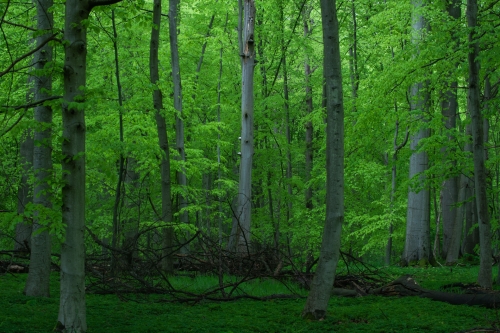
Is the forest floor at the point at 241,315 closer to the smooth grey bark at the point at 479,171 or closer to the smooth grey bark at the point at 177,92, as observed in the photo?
the smooth grey bark at the point at 479,171

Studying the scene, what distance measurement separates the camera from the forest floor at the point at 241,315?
5605 mm

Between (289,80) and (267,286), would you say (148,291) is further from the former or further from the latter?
(289,80)

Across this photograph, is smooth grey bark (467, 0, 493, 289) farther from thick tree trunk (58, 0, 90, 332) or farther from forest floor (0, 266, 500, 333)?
thick tree trunk (58, 0, 90, 332)

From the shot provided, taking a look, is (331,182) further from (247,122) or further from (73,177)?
(247,122)

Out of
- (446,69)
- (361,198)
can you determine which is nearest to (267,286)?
(446,69)

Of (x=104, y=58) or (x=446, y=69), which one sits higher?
(x=104, y=58)

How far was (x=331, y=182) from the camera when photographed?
5.96m

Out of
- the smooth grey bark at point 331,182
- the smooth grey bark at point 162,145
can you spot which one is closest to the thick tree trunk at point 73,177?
the smooth grey bark at point 331,182

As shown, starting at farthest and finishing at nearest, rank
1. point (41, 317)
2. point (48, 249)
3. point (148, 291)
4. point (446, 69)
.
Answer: point (446, 69), point (148, 291), point (48, 249), point (41, 317)

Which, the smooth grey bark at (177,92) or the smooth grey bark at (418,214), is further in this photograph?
the smooth grey bark at (418,214)

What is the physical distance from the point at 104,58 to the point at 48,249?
9.59 meters

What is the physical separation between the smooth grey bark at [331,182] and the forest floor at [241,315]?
0.30 m

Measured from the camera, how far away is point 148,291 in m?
8.01

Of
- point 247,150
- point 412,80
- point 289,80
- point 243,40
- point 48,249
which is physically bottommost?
point 48,249
